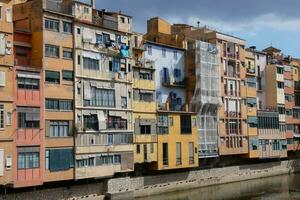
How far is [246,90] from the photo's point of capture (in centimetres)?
6081

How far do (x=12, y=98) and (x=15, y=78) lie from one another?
142cm

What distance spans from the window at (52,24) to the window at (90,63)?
3503mm

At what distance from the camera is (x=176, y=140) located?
4891 cm

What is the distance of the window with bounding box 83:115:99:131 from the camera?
1569 inches

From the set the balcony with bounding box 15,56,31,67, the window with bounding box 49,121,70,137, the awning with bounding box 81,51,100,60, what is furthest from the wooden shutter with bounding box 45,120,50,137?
the awning with bounding box 81,51,100,60

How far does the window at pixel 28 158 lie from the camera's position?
1364 inches

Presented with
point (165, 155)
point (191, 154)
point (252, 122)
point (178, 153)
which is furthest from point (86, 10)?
point (252, 122)

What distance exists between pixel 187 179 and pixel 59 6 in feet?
72.2

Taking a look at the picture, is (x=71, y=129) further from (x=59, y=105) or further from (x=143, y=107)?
(x=143, y=107)

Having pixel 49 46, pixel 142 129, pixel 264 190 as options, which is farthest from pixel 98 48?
pixel 264 190

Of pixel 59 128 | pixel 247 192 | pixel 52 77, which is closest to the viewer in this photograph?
pixel 52 77

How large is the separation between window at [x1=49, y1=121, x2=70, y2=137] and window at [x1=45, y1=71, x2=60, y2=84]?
3.00 m

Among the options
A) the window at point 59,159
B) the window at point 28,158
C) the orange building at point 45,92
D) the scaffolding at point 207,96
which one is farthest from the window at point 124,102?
the scaffolding at point 207,96

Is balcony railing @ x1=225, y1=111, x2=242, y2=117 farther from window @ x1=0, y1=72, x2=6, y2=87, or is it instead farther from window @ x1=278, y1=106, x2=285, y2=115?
window @ x1=0, y1=72, x2=6, y2=87
